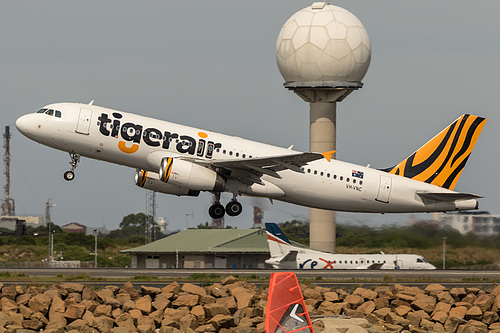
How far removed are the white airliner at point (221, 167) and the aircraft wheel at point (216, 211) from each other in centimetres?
5

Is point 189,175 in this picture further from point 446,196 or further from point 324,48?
point 324,48

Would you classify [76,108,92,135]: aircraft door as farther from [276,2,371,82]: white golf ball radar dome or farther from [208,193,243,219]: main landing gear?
[276,2,371,82]: white golf ball radar dome

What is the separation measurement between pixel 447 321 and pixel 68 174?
24.3 m

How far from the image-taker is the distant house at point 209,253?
77.2 metres

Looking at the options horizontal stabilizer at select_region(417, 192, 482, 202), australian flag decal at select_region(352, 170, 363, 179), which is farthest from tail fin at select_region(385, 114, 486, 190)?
australian flag decal at select_region(352, 170, 363, 179)

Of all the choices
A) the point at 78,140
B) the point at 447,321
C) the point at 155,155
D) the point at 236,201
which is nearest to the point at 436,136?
the point at 236,201

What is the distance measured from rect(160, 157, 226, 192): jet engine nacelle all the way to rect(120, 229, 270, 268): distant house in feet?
95.0

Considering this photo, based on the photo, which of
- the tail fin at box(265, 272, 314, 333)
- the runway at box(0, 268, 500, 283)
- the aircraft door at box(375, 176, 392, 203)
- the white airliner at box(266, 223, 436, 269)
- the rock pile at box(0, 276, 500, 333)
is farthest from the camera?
the white airliner at box(266, 223, 436, 269)

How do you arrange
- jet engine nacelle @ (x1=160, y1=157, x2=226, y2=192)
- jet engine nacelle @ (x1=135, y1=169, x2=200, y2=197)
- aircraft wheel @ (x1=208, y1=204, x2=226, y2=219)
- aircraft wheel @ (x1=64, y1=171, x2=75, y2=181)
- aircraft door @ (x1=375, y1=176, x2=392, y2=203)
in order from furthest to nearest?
aircraft door @ (x1=375, y1=176, x2=392, y2=203)
jet engine nacelle @ (x1=135, y1=169, x2=200, y2=197)
aircraft wheel @ (x1=208, y1=204, x2=226, y2=219)
aircraft wheel @ (x1=64, y1=171, x2=75, y2=181)
jet engine nacelle @ (x1=160, y1=157, x2=226, y2=192)

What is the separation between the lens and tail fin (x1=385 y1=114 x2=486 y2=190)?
55281 mm

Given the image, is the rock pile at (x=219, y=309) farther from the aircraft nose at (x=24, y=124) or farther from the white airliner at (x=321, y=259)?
the white airliner at (x=321, y=259)

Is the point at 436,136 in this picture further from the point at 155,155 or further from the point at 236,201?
the point at 155,155

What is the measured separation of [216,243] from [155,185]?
29826 millimetres

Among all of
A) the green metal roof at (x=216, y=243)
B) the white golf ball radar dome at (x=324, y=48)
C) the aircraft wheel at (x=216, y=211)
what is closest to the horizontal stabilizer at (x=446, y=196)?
the aircraft wheel at (x=216, y=211)
